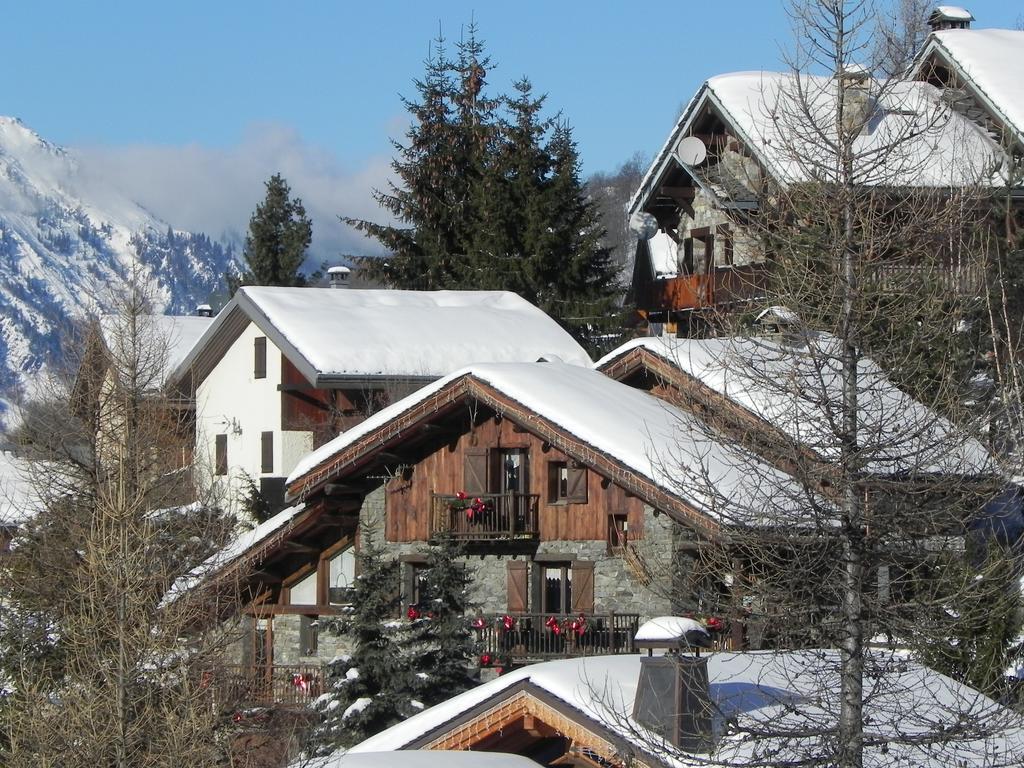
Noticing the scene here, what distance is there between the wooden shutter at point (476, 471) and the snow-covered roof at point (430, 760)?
12.2 metres

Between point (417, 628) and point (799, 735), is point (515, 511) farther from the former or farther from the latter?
point (799, 735)

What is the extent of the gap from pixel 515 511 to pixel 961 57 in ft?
55.4

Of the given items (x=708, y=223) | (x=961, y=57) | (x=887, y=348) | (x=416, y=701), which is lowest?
(x=416, y=701)

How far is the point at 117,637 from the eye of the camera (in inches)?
624

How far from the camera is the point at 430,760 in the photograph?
13750 millimetres

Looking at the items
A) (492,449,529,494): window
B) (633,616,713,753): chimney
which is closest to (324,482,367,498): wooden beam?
(492,449,529,494): window

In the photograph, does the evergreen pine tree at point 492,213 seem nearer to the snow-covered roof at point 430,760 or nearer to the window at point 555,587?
the window at point 555,587

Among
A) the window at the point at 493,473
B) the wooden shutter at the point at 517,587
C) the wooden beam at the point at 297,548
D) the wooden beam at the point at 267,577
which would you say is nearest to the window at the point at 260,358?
→ the wooden beam at the point at 267,577

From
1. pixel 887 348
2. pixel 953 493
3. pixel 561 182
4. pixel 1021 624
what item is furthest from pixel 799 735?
pixel 561 182

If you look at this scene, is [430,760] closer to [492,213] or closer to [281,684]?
[281,684]

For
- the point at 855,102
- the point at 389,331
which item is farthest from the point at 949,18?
the point at 855,102

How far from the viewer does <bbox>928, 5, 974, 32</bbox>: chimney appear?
42047 mm

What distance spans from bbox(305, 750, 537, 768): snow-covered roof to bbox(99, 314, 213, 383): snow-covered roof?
76.3 ft

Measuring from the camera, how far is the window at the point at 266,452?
4050 cm
